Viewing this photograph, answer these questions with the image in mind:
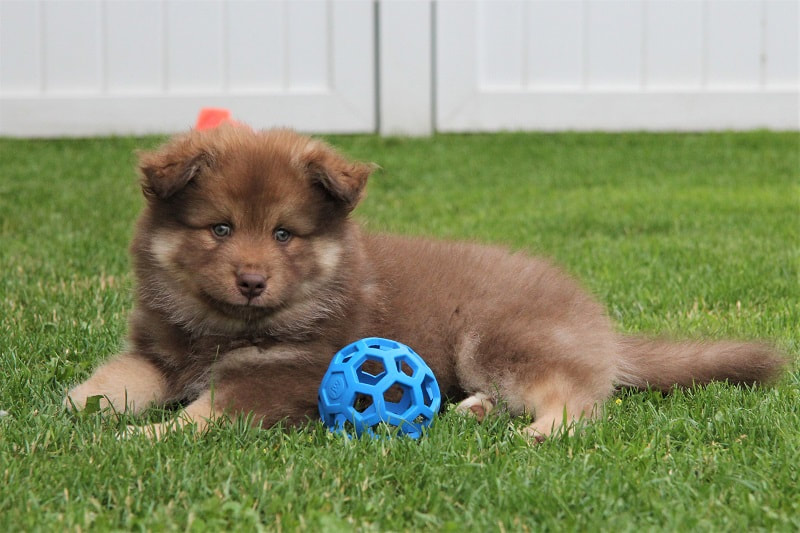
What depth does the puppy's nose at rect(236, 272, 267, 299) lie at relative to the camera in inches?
111

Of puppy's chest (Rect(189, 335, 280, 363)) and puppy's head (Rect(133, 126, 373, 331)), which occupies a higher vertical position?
puppy's head (Rect(133, 126, 373, 331))

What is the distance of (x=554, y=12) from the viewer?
8.99m

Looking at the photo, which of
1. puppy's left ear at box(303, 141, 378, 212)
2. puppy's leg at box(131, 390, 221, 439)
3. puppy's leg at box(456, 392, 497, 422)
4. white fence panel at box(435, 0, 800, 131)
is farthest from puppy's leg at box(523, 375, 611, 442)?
white fence panel at box(435, 0, 800, 131)

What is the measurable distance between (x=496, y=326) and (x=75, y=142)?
654 centimetres

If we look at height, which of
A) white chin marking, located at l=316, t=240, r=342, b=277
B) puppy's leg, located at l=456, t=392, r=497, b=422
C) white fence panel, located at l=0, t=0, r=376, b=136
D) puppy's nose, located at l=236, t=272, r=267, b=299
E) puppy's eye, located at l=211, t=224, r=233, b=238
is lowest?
puppy's leg, located at l=456, t=392, r=497, b=422

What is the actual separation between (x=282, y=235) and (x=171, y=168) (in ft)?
1.25

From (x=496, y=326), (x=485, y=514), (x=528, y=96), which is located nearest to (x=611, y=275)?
(x=496, y=326)

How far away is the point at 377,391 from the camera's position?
9.32 feet

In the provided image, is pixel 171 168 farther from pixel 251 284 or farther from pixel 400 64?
pixel 400 64

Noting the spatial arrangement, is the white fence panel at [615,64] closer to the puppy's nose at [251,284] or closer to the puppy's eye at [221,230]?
the puppy's eye at [221,230]

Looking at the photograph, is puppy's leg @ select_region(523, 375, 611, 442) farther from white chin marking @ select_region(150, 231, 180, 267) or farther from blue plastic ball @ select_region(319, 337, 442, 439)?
white chin marking @ select_region(150, 231, 180, 267)

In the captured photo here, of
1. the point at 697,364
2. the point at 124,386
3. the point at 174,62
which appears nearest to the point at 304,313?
the point at 124,386

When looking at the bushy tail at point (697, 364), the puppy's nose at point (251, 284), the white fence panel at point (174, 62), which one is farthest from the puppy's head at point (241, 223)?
the white fence panel at point (174, 62)

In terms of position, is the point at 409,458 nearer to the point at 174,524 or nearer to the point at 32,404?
the point at 174,524
